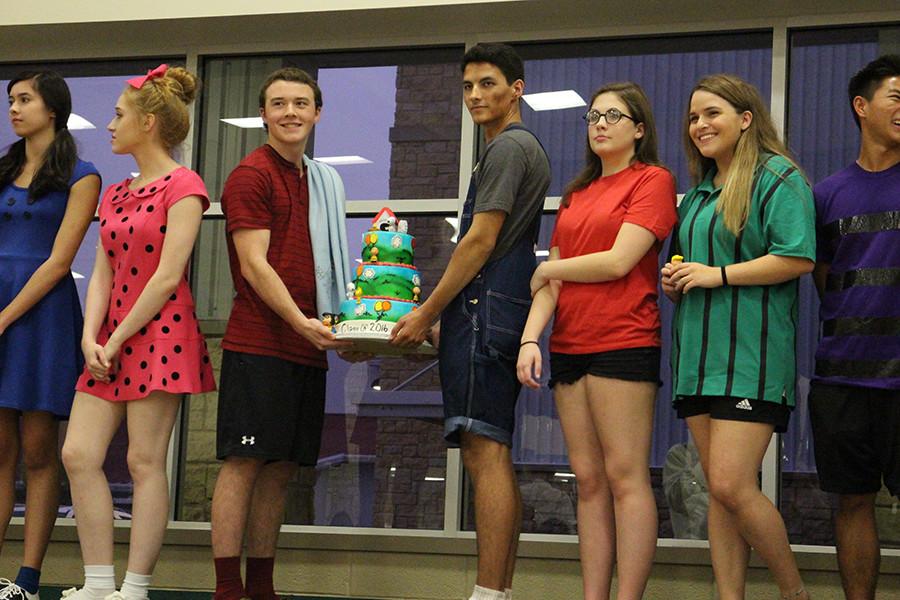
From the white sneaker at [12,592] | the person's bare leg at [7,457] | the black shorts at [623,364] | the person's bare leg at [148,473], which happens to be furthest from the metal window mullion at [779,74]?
the white sneaker at [12,592]

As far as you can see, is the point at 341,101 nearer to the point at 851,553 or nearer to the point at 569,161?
the point at 569,161

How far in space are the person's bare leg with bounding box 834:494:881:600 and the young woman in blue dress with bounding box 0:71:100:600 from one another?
2.55 meters

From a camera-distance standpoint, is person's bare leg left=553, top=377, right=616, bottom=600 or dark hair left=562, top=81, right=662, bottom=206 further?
dark hair left=562, top=81, right=662, bottom=206

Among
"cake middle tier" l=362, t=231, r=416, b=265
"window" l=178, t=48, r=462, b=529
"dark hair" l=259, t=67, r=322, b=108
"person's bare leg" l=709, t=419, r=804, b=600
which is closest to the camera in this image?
"person's bare leg" l=709, t=419, r=804, b=600

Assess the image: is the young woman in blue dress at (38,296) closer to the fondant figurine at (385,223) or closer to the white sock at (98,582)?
the white sock at (98,582)

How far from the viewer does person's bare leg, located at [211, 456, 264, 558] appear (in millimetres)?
3742

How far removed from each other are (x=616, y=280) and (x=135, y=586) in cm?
173

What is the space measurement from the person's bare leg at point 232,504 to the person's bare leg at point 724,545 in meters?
1.37

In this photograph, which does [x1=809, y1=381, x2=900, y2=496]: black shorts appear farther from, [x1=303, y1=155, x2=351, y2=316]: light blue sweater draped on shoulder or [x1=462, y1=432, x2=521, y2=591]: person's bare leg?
[x1=303, y1=155, x2=351, y2=316]: light blue sweater draped on shoulder

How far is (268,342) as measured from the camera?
3.87 meters

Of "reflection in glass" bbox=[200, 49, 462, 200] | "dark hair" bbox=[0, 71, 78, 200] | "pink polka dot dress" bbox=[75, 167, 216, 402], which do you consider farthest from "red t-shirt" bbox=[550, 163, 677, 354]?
"dark hair" bbox=[0, 71, 78, 200]

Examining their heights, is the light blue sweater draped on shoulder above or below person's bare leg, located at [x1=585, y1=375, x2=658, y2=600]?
above

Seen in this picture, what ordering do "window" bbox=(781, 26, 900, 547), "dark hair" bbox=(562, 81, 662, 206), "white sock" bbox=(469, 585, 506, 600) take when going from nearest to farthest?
"white sock" bbox=(469, 585, 506, 600) < "dark hair" bbox=(562, 81, 662, 206) < "window" bbox=(781, 26, 900, 547)

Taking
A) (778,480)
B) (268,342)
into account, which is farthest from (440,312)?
(778,480)
